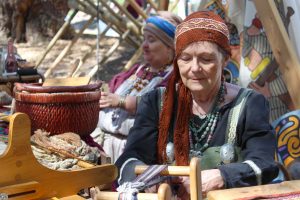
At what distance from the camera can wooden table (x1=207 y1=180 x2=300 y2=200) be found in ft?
4.54

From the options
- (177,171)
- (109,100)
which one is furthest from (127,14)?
(177,171)

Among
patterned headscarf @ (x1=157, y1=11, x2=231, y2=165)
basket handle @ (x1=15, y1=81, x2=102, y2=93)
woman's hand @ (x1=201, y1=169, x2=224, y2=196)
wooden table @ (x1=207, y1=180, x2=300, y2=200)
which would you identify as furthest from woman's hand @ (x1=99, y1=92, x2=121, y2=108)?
wooden table @ (x1=207, y1=180, x2=300, y2=200)

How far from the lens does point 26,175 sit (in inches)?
57.1

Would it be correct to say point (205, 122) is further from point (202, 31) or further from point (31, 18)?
point (31, 18)

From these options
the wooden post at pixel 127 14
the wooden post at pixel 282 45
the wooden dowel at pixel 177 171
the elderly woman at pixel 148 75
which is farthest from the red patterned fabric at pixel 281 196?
the wooden post at pixel 127 14

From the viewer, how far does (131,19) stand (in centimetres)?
720

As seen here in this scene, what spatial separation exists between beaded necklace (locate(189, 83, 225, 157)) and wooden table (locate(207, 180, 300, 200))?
48 cm

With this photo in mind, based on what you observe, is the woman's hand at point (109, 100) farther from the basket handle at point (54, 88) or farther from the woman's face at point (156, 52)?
the basket handle at point (54, 88)

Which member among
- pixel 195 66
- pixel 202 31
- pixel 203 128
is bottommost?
pixel 203 128

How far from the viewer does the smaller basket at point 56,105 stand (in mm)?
2148

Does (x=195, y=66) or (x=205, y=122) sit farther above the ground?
(x=195, y=66)

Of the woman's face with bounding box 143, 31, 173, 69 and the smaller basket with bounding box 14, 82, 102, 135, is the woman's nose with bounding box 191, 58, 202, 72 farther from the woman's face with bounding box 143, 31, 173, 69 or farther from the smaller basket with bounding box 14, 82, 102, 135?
the woman's face with bounding box 143, 31, 173, 69

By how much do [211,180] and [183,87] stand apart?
419 mm

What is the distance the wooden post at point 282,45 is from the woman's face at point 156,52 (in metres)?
0.79
